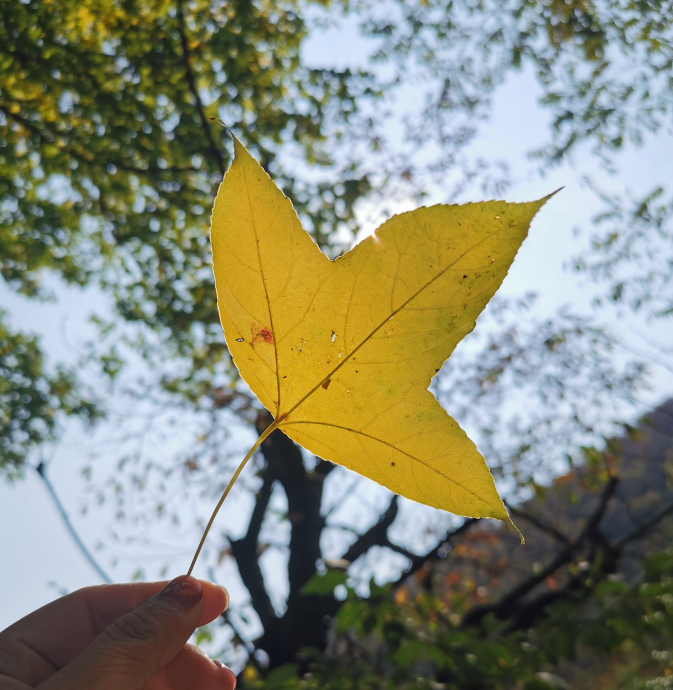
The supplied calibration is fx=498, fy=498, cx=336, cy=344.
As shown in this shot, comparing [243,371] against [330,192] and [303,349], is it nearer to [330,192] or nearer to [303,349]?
[303,349]

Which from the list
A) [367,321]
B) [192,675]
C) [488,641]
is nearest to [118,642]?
[192,675]

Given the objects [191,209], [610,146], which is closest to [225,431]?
[191,209]

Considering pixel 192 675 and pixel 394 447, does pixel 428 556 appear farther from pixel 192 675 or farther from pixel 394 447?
pixel 394 447

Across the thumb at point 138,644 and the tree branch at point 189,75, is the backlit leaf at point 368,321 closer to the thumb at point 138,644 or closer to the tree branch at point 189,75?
the thumb at point 138,644

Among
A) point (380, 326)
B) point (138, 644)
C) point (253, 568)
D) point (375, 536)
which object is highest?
point (253, 568)

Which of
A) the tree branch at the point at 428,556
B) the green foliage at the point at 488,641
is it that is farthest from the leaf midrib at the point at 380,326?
the tree branch at the point at 428,556
